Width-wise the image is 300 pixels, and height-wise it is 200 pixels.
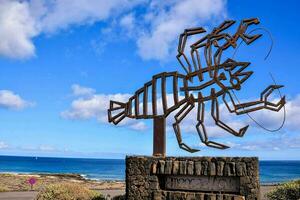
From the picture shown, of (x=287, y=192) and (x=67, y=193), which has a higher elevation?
(x=287, y=192)

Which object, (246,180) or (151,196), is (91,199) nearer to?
(151,196)

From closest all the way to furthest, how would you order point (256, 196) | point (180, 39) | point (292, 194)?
point (256, 196), point (180, 39), point (292, 194)

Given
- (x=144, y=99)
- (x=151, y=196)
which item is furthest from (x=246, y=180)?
(x=144, y=99)

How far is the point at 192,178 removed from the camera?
1071cm

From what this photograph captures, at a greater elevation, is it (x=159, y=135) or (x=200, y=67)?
(x=200, y=67)

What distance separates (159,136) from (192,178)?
135 centimetres

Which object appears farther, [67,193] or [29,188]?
[29,188]

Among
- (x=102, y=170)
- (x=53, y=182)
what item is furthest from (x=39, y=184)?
(x=102, y=170)

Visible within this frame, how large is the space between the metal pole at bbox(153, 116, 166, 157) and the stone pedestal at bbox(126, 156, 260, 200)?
0.33 meters

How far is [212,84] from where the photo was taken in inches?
438

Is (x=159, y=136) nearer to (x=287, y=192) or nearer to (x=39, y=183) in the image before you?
(x=287, y=192)

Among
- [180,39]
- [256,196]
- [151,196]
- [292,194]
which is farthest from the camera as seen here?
[292,194]

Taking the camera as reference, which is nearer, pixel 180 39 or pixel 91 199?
pixel 180 39

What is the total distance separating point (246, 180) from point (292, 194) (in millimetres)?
3444
